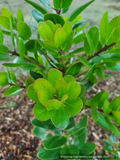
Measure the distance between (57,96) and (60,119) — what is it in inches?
2.2

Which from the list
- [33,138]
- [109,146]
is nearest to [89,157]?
[109,146]

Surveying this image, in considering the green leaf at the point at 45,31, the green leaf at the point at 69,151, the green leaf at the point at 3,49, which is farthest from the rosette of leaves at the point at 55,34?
the green leaf at the point at 69,151

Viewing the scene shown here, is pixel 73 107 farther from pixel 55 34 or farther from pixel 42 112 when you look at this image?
pixel 55 34

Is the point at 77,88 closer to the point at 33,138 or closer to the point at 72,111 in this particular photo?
the point at 72,111

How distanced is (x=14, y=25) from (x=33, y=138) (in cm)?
96

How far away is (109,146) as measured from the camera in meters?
0.94

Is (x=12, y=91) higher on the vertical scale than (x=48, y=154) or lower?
higher

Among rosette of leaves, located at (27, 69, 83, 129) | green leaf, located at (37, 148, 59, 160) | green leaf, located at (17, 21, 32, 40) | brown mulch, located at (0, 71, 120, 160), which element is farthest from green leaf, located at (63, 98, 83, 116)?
brown mulch, located at (0, 71, 120, 160)

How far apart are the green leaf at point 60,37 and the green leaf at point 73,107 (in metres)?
0.14

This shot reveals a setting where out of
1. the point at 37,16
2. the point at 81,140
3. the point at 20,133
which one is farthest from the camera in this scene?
the point at 20,133

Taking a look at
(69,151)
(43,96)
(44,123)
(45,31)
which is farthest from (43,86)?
(69,151)

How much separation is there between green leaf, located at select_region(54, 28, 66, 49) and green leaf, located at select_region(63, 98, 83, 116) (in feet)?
0.47

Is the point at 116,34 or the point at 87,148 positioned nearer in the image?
the point at 116,34

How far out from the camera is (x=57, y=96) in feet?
1.07
